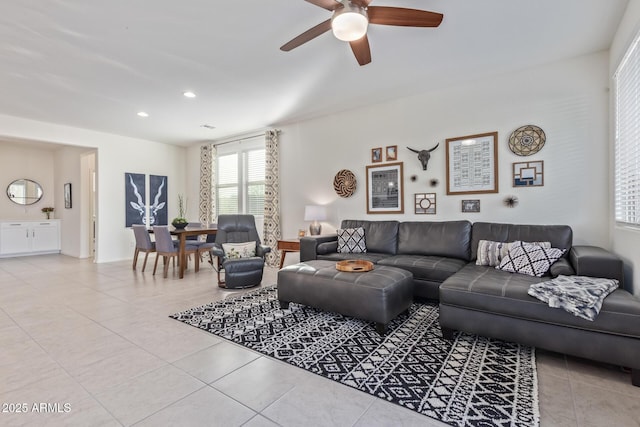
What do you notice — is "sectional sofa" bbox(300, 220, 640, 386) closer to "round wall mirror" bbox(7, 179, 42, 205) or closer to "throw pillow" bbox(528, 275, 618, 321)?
"throw pillow" bbox(528, 275, 618, 321)

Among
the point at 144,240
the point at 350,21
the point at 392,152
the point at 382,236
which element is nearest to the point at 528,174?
the point at 392,152

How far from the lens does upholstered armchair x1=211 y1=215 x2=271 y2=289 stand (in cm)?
396

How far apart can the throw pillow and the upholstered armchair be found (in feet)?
10.2

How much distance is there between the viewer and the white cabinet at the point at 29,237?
677cm

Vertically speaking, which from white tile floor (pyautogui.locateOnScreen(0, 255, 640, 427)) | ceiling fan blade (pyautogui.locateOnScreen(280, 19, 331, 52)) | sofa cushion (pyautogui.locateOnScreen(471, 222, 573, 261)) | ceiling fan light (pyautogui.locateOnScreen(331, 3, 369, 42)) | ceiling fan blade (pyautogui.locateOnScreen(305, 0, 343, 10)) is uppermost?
ceiling fan blade (pyautogui.locateOnScreen(305, 0, 343, 10))

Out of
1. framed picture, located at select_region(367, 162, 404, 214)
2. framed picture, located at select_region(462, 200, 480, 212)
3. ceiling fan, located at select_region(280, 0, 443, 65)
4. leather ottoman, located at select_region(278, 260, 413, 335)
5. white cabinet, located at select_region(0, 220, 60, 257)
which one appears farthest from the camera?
white cabinet, located at select_region(0, 220, 60, 257)

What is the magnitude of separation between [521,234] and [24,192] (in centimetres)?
1035

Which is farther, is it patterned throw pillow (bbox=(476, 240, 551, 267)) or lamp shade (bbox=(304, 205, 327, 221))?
lamp shade (bbox=(304, 205, 327, 221))

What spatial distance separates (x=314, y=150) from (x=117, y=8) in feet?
11.1

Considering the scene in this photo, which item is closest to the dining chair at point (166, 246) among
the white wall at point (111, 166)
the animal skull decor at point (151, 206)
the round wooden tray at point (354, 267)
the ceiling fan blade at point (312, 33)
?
the white wall at point (111, 166)

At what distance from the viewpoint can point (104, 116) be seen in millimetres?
5117

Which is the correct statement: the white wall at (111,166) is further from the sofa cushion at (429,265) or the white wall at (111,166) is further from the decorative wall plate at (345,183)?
the sofa cushion at (429,265)

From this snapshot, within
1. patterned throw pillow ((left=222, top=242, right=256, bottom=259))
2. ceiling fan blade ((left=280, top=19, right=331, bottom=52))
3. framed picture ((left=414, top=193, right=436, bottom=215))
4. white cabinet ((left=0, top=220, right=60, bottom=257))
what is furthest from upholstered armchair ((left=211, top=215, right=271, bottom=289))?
white cabinet ((left=0, top=220, right=60, bottom=257))

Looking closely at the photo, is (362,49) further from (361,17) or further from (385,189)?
(385,189)
